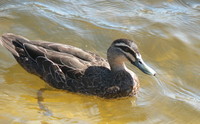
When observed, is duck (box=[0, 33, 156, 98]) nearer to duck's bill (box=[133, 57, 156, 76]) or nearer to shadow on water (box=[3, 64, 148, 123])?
duck's bill (box=[133, 57, 156, 76])

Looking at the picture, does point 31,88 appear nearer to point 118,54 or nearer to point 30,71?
point 30,71

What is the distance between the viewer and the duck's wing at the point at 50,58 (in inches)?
305

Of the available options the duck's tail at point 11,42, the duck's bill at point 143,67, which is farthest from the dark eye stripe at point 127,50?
the duck's tail at point 11,42

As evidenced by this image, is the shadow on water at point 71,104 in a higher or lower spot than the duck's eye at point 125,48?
lower

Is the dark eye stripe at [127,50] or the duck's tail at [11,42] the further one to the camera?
the duck's tail at [11,42]

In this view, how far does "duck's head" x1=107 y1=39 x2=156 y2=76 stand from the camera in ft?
24.2

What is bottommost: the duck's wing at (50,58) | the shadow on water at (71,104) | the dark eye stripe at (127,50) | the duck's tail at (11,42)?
the shadow on water at (71,104)

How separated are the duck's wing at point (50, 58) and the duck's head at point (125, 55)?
1.09 ft

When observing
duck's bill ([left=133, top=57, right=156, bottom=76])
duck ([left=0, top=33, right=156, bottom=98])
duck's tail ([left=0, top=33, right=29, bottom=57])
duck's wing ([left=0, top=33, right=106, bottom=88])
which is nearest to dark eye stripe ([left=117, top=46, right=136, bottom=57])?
duck ([left=0, top=33, right=156, bottom=98])

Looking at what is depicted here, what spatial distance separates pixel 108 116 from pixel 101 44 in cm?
265

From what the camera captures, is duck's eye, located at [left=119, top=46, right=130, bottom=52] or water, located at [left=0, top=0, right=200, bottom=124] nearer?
water, located at [left=0, top=0, right=200, bottom=124]

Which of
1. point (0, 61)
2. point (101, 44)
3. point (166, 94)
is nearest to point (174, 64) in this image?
point (166, 94)

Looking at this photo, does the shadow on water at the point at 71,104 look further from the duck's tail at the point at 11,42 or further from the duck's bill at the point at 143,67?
the duck's bill at the point at 143,67

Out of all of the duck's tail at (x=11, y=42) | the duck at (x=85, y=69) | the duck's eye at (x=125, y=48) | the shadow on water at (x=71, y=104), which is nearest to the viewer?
the shadow on water at (x=71, y=104)
